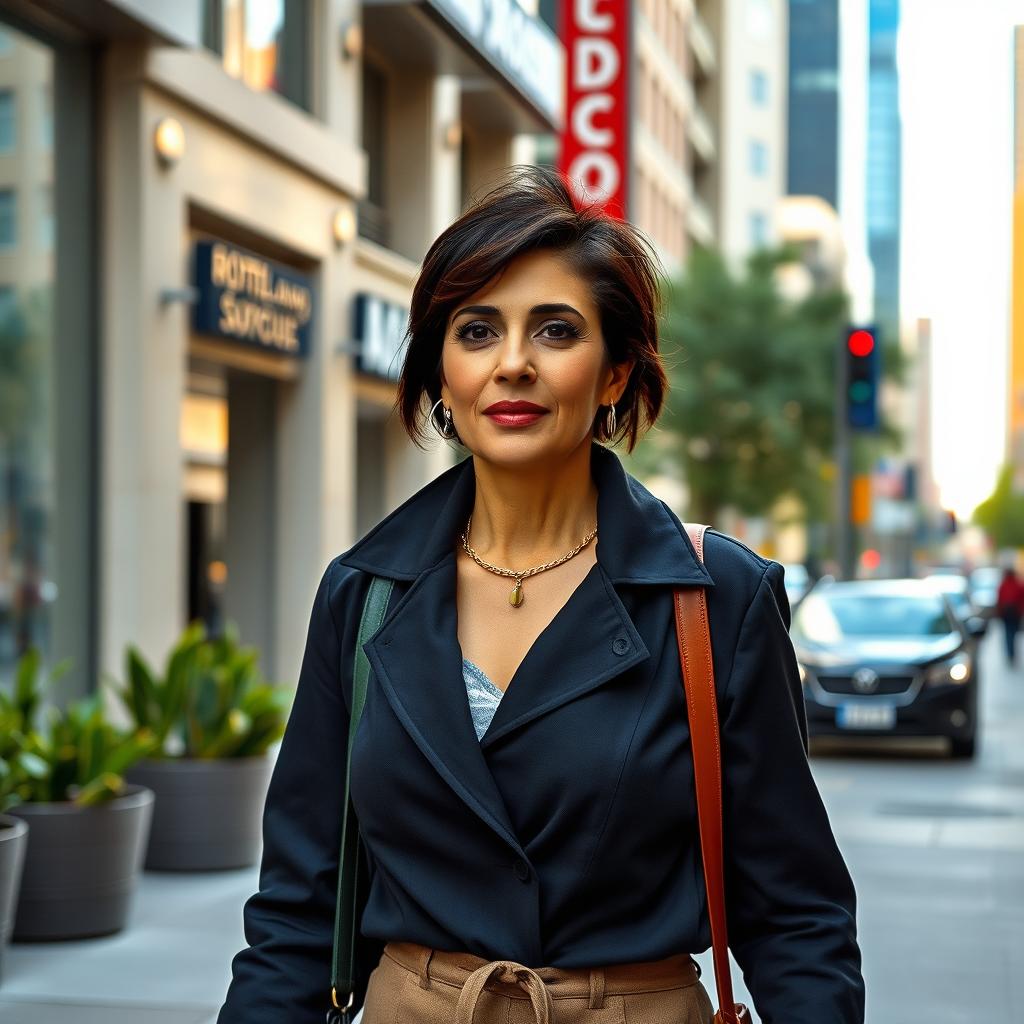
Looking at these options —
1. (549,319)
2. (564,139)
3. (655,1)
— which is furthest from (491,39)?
(655,1)

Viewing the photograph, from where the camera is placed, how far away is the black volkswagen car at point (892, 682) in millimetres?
15219

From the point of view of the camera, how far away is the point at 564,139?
18297 mm

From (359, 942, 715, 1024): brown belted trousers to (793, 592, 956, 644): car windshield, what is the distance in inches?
547

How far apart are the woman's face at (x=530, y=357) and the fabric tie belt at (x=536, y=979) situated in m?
0.65

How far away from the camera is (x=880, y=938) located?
25.6 ft

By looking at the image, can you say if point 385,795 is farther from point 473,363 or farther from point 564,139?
point 564,139

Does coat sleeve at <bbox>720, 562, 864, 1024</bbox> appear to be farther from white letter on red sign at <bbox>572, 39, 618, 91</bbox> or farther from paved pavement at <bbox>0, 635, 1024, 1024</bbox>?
white letter on red sign at <bbox>572, 39, 618, 91</bbox>

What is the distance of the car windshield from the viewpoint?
16.2 meters

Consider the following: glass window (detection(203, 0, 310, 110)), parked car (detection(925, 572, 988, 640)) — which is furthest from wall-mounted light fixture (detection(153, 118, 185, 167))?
parked car (detection(925, 572, 988, 640))

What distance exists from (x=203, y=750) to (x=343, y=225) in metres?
8.10

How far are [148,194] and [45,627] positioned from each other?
118 inches

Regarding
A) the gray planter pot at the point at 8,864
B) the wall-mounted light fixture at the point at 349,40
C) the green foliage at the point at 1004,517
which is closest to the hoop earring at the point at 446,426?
the gray planter pot at the point at 8,864

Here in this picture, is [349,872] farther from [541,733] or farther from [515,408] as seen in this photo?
[515,408]

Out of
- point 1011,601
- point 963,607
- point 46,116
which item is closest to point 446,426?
point 46,116
